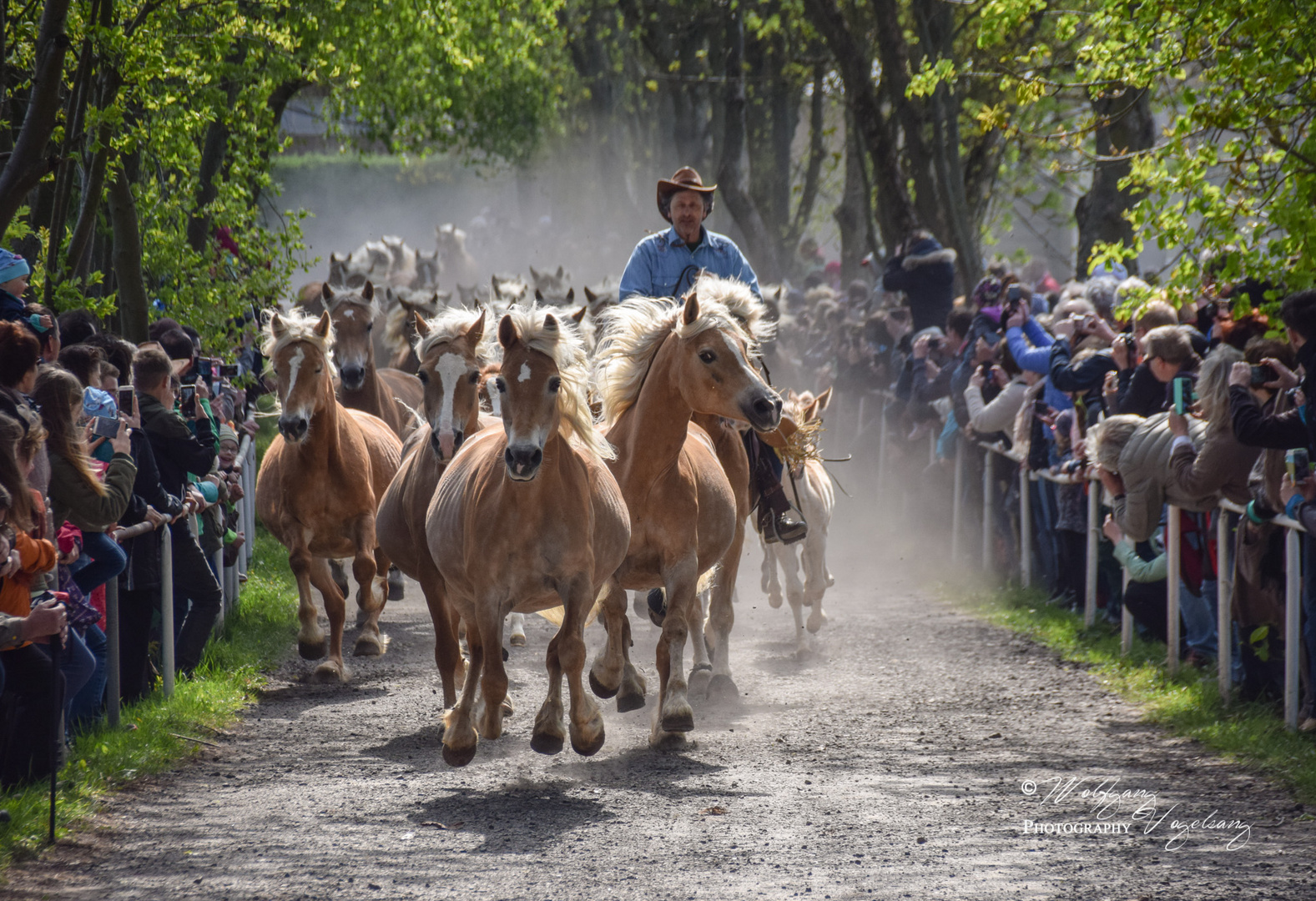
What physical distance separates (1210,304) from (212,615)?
259 inches

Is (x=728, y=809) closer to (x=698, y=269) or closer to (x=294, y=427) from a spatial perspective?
(x=698, y=269)

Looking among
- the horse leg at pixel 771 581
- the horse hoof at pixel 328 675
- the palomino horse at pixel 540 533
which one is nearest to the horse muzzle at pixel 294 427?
the horse hoof at pixel 328 675

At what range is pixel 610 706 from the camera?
8.70 meters

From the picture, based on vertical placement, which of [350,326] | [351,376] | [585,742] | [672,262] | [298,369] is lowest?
[585,742]

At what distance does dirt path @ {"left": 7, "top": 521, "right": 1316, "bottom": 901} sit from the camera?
5090 mm

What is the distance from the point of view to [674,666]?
7320 millimetres

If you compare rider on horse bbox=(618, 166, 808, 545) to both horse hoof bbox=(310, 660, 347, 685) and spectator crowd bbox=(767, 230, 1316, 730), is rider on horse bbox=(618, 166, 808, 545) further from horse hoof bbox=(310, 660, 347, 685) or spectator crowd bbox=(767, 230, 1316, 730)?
horse hoof bbox=(310, 660, 347, 685)

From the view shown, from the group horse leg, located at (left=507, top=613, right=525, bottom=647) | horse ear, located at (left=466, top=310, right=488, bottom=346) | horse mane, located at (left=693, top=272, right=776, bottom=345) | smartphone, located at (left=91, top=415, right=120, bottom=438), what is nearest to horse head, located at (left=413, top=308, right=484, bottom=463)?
horse ear, located at (left=466, top=310, right=488, bottom=346)

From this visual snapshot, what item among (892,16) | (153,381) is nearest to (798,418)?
(153,381)

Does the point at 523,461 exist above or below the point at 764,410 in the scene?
below

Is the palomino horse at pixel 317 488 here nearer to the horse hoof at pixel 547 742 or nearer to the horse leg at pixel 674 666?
the horse leg at pixel 674 666

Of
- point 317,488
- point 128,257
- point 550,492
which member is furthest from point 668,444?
point 128,257

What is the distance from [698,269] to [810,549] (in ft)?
8.63

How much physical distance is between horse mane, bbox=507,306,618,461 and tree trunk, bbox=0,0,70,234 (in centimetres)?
271
